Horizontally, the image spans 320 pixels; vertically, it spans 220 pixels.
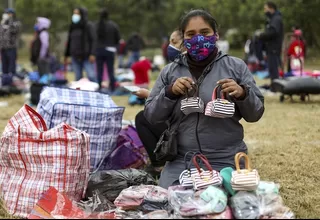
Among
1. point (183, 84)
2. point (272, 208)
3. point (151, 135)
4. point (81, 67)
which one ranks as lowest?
point (81, 67)

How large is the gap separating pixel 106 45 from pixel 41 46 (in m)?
2.00

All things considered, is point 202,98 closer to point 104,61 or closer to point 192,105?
point 192,105

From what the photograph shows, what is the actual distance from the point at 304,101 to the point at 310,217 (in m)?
6.65

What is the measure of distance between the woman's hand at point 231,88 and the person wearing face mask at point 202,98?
0.19 meters

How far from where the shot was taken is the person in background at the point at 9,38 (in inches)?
483

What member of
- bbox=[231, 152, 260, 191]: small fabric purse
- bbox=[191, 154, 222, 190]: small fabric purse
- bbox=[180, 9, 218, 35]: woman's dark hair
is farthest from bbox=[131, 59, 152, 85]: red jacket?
bbox=[231, 152, 260, 191]: small fabric purse

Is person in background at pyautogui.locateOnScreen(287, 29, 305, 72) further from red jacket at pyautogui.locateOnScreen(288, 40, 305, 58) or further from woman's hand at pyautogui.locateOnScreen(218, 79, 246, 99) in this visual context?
woman's hand at pyautogui.locateOnScreen(218, 79, 246, 99)

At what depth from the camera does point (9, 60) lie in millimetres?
12516

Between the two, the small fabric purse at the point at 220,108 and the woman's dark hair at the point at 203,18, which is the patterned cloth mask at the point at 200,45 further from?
the small fabric purse at the point at 220,108

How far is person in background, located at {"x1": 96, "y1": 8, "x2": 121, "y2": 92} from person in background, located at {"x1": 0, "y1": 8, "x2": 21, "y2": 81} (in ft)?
5.93

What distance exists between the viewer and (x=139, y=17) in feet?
145

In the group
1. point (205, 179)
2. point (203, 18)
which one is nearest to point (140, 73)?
point (203, 18)

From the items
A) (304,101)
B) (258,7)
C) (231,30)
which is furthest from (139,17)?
(304,101)

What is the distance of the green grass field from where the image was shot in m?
4.18
